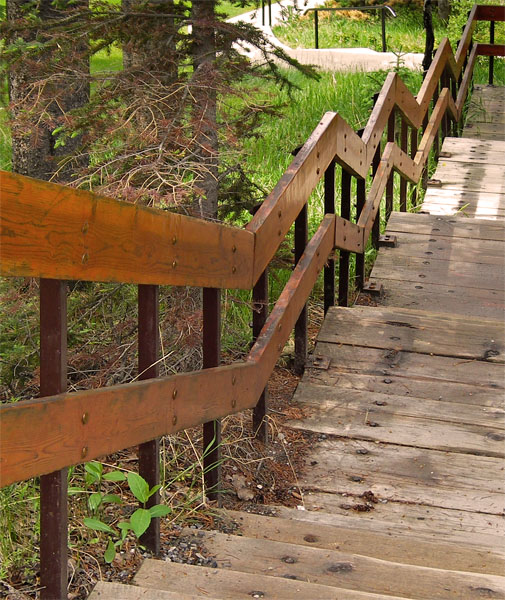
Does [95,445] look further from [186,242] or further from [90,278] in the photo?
[186,242]

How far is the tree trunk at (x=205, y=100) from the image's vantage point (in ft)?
13.0

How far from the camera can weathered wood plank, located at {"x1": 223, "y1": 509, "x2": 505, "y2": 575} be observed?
9.48 ft

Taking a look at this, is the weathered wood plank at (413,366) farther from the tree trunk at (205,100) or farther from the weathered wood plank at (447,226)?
the weathered wood plank at (447,226)

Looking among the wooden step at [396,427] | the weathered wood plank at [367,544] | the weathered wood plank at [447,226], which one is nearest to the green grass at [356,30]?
the weathered wood plank at [447,226]

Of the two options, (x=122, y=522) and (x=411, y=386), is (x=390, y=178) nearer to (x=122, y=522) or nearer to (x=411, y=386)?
(x=411, y=386)

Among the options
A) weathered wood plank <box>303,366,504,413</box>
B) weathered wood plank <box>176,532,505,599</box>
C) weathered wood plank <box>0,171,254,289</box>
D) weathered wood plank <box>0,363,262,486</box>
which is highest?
weathered wood plank <box>0,171,254,289</box>

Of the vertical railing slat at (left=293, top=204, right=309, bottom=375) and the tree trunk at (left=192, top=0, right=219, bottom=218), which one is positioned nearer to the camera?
the tree trunk at (left=192, top=0, right=219, bottom=218)

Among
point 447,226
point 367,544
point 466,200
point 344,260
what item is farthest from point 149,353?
point 466,200

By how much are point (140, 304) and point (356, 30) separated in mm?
17610

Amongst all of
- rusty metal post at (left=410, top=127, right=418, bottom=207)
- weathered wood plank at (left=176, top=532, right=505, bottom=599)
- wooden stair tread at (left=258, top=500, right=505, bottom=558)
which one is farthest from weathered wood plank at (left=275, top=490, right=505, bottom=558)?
rusty metal post at (left=410, top=127, right=418, bottom=207)

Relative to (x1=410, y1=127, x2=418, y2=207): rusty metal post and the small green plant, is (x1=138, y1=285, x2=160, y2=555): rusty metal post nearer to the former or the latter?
the small green plant

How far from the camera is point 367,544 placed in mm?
2969

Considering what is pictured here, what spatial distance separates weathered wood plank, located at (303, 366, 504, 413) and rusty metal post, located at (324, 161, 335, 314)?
0.65 metres

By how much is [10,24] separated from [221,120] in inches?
45.0
